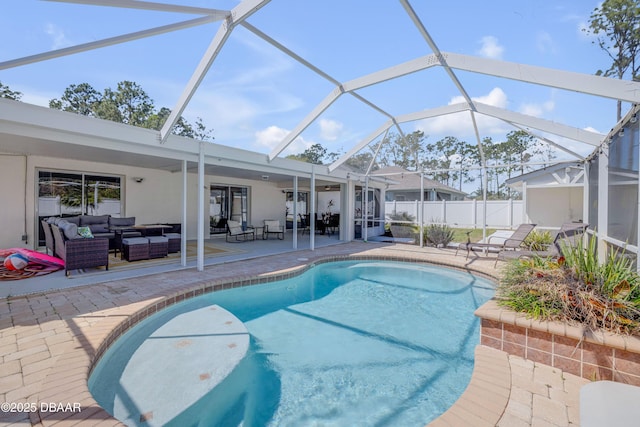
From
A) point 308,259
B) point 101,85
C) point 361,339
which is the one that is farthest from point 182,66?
point 101,85

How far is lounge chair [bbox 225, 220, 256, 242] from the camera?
11.7 metres

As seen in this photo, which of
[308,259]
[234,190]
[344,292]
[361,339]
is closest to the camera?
[361,339]

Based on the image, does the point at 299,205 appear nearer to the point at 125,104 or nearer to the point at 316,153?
the point at 125,104

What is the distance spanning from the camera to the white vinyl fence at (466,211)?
49.1ft

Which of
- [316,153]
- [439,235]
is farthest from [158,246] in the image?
[316,153]

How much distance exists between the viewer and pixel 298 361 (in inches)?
153

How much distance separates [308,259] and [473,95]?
6346 millimetres

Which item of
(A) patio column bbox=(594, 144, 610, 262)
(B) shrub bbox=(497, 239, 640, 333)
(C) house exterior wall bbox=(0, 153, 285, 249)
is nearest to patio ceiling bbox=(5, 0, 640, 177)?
(A) patio column bbox=(594, 144, 610, 262)

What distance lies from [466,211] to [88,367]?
60.2 ft

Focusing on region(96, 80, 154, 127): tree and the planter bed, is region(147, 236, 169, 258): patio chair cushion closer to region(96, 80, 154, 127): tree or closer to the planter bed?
the planter bed

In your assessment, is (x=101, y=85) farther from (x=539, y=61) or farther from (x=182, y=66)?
(x=539, y=61)

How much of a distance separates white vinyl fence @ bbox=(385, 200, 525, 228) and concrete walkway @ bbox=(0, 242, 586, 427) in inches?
483

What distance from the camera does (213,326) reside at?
4.30m

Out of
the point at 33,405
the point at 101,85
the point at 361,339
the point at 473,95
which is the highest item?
the point at 101,85
